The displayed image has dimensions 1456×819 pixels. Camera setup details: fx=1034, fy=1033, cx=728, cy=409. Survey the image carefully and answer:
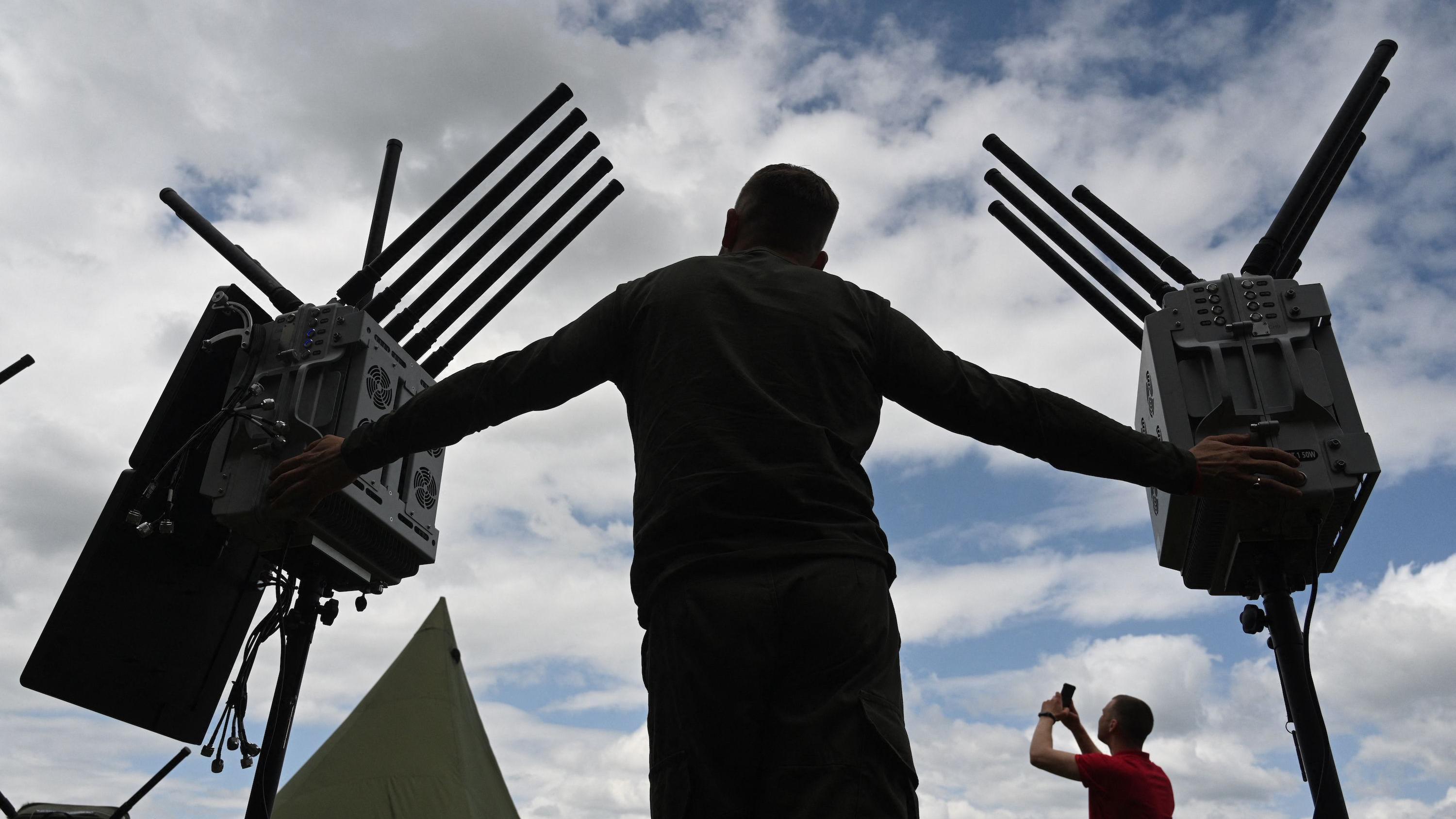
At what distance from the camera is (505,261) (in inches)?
181

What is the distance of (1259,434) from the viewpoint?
3.17 m

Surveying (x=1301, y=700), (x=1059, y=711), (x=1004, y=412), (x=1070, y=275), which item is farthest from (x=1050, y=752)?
(x=1004, y=412)

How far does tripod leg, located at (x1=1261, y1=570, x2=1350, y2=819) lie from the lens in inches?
115

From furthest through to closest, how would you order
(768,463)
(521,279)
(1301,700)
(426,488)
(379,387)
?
(521,279) < (426,488) < (379,387) < (1301,700) < (768,463)

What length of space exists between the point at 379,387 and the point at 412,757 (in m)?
2.01

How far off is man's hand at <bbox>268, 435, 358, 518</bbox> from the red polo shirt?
11.0ft

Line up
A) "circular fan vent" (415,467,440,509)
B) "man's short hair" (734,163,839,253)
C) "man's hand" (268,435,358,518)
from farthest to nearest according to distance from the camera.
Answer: "circular fan vent" (415,467,440,509) → "man's hand" (268,435,358,518) → "man's short hair" (734,163,839,253)

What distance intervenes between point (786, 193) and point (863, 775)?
1167 mm

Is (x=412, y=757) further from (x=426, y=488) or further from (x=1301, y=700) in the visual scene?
(x=1301, y=700)

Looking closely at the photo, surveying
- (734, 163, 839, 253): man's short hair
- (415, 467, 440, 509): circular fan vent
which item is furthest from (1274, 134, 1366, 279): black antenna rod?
(415, 467, 440, 509): circular fan vent

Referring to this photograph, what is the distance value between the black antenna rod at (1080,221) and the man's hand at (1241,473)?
5.00 feet

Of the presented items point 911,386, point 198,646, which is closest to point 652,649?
point 911,386

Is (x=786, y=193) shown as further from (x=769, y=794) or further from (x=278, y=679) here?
(x=278, y=679)

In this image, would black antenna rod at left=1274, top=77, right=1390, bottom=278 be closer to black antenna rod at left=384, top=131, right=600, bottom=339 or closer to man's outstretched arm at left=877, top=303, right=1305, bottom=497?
man's outstretched arm at left=877, top=303, right=1305, bottom=497
